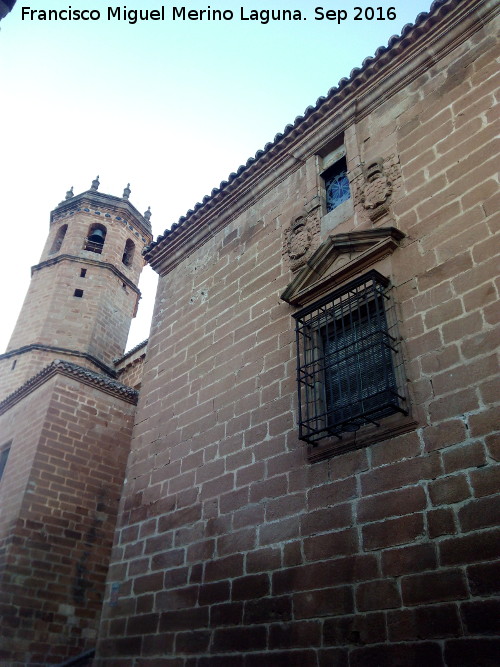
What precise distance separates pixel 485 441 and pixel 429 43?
4.10m

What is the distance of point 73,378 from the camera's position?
11.3m

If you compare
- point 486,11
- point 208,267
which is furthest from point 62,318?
point 486,11

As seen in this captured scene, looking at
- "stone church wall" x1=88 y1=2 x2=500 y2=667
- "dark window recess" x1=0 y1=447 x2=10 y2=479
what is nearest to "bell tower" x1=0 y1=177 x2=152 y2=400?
"dark window recess" x1=0 y1=447 x2=10 y2=479

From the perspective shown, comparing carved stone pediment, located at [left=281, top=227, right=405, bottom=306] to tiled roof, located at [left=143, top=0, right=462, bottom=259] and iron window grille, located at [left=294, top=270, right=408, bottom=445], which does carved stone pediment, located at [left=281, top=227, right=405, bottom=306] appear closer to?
iron window grille, located at [left=294, top=270, right=408, bottom=445]

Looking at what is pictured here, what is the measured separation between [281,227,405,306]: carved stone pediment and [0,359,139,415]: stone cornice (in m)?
6.45

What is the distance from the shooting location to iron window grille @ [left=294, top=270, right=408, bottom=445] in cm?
458

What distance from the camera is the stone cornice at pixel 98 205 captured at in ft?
63.7

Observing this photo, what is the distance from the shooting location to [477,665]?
127 inches

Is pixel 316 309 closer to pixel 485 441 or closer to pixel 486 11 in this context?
pixel 485 441

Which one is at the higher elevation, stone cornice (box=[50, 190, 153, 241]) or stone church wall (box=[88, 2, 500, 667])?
stone cornice (box=[50, 190, 153, 241])

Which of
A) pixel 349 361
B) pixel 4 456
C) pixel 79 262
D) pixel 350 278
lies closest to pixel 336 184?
pixel 350 278

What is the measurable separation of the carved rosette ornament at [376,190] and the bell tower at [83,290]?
1171 cm

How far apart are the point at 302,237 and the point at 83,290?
12.4 meters

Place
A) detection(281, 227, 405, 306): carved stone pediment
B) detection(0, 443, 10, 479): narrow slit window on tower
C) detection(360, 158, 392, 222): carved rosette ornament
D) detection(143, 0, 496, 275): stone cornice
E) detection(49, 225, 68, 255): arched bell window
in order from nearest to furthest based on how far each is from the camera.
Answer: detection(281, 227, 405, 306): carved stone pediment
detection(360, 158, 392, 222): carved rosette ornament
detection(143, 0, 496, 275): stone cornice
detection(0, 443, 10, 479): narrow slit window on tower
detection(49, 225, 68, 255): arched bell window
